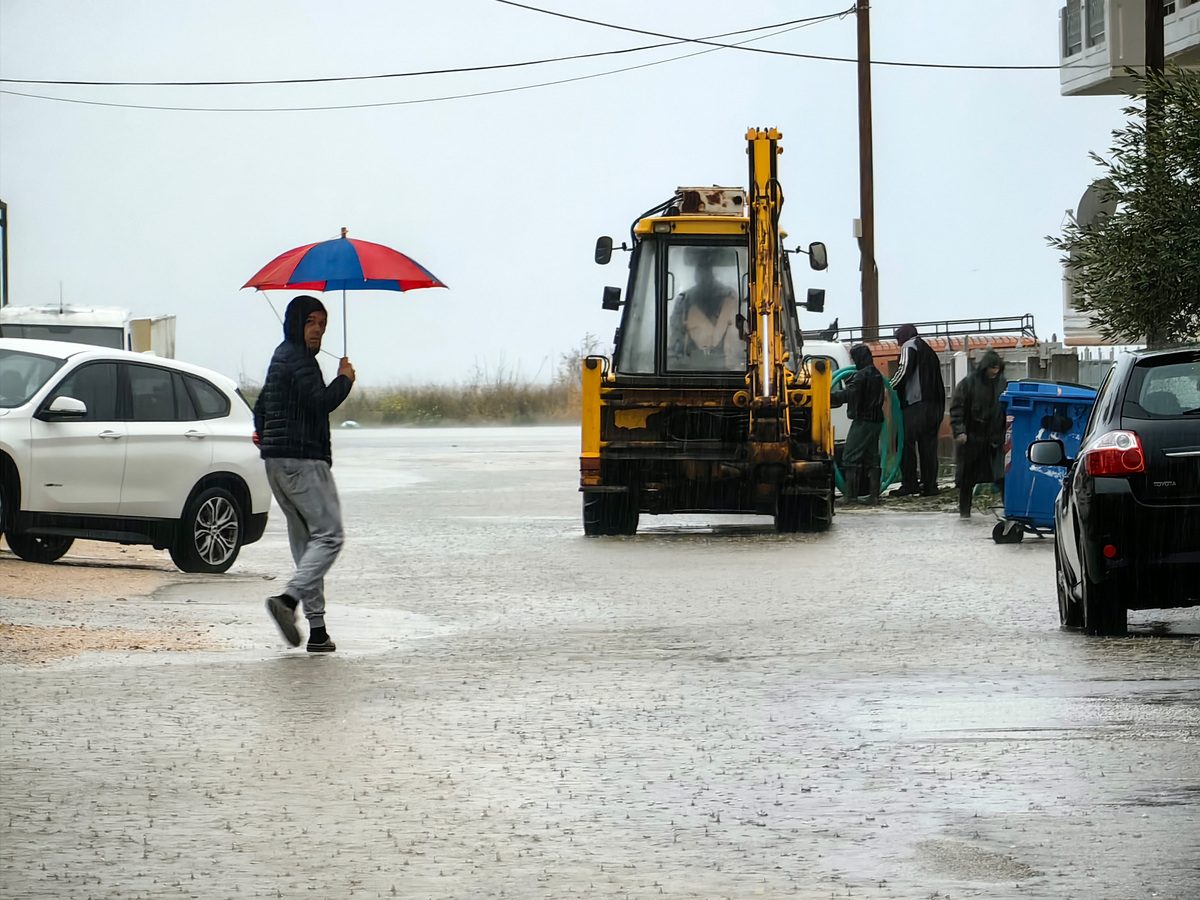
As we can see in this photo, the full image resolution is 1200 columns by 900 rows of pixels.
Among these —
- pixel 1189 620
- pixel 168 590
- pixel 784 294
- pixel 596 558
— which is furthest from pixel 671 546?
pixel 1189 620

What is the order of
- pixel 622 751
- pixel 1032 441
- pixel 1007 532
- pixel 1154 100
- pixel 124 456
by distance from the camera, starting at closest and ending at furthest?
pixel 622 751 → pixel 124 456 → pixel 1007 532 → pixel 1032 441 → pixel 1154 100

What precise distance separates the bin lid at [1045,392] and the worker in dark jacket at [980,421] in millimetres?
1667

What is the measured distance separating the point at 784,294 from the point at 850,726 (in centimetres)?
1361

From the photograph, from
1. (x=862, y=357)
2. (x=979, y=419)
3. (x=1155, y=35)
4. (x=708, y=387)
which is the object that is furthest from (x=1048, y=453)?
(x=1155, y=35)

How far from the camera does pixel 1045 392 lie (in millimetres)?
18719

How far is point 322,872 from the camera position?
5.79 metres

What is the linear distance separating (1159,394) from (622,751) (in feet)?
15.1

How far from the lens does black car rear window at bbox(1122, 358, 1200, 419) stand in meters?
10.8

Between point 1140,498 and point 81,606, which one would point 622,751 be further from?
point 81,606

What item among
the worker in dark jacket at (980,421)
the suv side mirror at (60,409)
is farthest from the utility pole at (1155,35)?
the suv side mirror at (60,409)

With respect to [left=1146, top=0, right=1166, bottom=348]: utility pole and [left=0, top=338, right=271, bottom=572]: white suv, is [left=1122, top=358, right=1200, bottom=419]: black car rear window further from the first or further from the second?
[left=1146, top=0, right=1166, bottom=348]: utility pole

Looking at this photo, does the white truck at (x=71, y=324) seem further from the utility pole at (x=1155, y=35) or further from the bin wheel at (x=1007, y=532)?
the bin wheel at (x=1007, y=532)

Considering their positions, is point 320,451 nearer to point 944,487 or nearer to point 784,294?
point 784,294

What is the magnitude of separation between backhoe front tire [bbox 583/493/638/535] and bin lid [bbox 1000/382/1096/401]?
12.4ft
